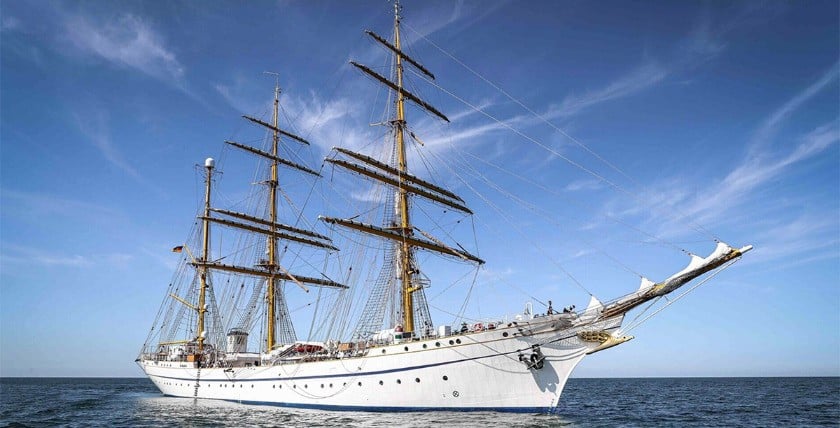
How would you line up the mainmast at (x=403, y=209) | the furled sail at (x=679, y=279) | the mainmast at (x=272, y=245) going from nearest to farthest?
the furled sail at (x=679, y=279) → the mainmast at (x=403, y=209) → the mainmast at (x=272, y=245)

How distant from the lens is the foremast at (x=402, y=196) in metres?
31.5

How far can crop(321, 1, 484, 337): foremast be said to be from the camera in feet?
103

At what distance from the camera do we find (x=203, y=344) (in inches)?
1802

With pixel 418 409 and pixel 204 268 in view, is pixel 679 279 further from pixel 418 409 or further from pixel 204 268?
pixel 204 268

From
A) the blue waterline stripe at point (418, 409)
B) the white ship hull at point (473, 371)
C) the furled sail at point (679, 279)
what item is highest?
the furled sail at point (679, 279)

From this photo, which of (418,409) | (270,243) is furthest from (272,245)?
(418,409)

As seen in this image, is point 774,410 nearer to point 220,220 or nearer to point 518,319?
Answer: point 518,319

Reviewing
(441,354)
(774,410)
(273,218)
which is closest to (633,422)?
(441,354)

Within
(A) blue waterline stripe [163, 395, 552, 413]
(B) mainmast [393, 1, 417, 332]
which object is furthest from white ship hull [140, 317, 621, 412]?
(B) mainmast [393, 1, 417, 332]

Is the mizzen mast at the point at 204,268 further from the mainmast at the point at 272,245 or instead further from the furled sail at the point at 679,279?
the furled sail at the point at 679,279

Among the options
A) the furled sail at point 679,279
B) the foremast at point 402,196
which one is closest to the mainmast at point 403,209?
the foremast at point 402,196

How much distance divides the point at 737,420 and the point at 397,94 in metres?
29.1

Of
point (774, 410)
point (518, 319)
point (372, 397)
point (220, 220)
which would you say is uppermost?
point (220, 220)

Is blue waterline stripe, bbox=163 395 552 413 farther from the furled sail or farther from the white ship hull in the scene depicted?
the furled sail
